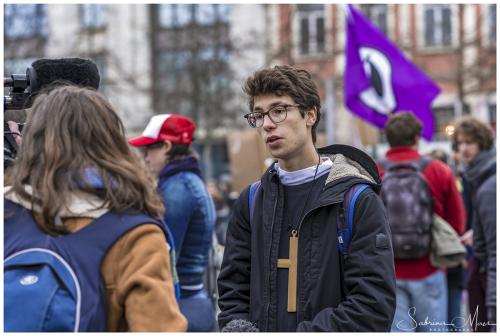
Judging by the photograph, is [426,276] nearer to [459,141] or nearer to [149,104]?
[459,141]

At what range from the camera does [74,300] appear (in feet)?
7.61

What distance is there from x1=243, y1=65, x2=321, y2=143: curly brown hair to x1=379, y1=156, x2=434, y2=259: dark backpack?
2.51m

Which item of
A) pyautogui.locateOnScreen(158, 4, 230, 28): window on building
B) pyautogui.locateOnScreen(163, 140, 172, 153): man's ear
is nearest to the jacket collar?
pyautogui.locateOnScreen(163, 140, 172, 153): man's ear

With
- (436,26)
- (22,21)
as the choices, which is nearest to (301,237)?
(22,21)

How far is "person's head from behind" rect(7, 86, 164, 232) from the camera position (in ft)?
7.92

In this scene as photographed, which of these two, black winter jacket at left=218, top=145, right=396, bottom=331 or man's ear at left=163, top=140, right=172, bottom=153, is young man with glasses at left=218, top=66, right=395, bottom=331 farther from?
man's ear at left=163, top=140, right=172, bottom=153

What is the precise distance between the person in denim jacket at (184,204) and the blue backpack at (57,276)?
94.9 inches

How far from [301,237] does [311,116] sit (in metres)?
0.55

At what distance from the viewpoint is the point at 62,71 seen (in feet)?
10.7

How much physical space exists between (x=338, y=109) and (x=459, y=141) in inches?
935

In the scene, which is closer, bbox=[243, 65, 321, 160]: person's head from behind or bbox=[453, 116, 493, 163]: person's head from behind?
bbox=[243, 65, 321, 160]: person's head from behind

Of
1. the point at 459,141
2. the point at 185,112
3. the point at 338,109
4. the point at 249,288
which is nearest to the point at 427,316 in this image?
the point at 459,141

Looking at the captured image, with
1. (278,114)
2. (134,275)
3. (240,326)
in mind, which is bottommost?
(240,326)

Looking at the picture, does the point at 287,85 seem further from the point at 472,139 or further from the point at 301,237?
the point at 472,139
